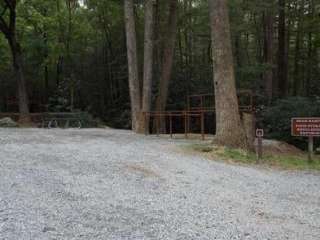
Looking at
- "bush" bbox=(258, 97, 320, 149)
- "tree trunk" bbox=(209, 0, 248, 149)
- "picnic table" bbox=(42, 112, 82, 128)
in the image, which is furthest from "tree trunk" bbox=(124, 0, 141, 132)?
"tree trunk" bbox=(209, 0, 248, 149)

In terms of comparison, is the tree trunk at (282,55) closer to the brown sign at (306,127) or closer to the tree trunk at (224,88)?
the tree trunk at (224,88)

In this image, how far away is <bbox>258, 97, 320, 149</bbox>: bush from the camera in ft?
49.7

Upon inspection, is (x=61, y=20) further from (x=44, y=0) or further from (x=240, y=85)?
(x=240, y=85)

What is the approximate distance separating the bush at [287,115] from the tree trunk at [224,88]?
5135 millimetres

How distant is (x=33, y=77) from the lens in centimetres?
2673

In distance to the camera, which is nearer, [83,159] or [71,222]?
[71,222]

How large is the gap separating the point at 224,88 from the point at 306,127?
208cm

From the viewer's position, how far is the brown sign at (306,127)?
10.1m

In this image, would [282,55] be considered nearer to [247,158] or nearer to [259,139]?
[259,139]

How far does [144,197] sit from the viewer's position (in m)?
5.86

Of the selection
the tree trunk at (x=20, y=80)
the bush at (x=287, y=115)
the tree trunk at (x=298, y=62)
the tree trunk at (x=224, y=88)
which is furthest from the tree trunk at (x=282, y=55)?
the tree trunk at (x=20, y=80)

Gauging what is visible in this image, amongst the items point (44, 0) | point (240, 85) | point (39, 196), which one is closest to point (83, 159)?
point (39, 196)

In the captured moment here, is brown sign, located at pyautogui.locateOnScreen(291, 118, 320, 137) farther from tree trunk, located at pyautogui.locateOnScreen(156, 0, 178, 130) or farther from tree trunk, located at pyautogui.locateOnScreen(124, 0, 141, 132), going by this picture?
tree trunk, located at pyautogui.locateOnScreen(156, 0, 178, 130)

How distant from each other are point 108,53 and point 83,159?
17.9 m
